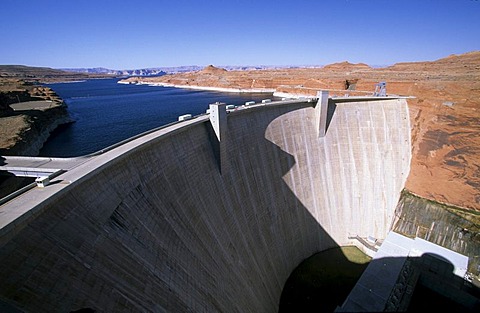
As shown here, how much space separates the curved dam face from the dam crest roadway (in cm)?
6

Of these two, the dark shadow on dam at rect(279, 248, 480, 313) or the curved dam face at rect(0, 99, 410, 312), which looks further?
the dark shadow on dam at rect(279, 248, 480, 313)

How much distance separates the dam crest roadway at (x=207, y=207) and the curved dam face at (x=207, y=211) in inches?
2.4

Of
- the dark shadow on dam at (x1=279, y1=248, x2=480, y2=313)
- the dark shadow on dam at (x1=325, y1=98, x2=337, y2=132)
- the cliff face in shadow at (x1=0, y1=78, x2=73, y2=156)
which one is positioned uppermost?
the dark shadow on dam at (x1=325, y1=98, x2=337, y2=132)

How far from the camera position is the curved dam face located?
8.59 m

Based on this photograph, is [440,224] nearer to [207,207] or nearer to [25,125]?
[207,207]

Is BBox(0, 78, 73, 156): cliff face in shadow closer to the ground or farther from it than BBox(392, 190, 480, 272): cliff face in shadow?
farther from it

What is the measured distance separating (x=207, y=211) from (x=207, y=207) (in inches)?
10.8

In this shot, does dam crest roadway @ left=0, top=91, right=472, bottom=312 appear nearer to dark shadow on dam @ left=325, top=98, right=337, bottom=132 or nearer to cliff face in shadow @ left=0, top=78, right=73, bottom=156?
dark shadow on dam @ left=325, top=98, right=337, bottom=132

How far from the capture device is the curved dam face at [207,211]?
859 centimetres

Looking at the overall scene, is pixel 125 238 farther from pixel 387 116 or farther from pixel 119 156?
pixel 387 116

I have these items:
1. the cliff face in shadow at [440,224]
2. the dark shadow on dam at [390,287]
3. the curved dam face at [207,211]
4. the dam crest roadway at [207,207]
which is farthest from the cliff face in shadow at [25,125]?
the cliff face in shadow at [440,224]

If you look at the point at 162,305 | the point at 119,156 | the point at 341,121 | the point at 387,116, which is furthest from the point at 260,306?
the point at 387,116

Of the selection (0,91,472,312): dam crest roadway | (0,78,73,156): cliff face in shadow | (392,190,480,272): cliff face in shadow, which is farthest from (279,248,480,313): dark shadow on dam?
(0,78,73,156): cliff face in shadow

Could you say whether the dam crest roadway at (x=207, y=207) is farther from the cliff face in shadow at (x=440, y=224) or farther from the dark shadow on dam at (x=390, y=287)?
the cliff face in shadow at (x=440, y=224)
